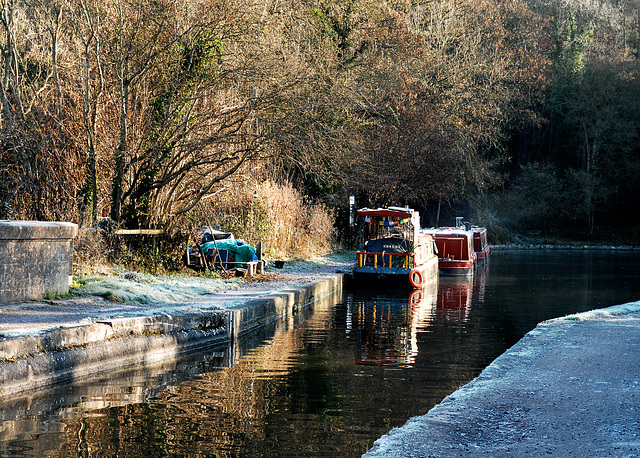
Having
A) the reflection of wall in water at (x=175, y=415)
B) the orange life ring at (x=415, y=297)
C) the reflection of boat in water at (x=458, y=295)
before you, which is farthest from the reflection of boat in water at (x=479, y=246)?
the reflection of wall in water at (x=175, y=415)

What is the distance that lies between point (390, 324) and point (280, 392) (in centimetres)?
669

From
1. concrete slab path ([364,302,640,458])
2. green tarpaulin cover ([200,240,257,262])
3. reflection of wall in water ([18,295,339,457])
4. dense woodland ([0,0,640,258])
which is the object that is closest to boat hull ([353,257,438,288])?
dense woodland ([0,0,640,258])

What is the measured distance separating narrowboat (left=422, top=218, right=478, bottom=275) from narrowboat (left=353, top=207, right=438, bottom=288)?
4115mm

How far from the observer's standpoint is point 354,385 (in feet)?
29.1

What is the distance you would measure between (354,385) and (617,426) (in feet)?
11.3

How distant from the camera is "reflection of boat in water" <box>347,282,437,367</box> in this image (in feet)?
36.2

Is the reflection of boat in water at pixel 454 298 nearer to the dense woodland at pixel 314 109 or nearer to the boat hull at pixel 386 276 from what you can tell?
the boat hull at pixel 386 276

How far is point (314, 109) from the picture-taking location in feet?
68.8

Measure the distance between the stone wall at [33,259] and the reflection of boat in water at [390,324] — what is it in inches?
185

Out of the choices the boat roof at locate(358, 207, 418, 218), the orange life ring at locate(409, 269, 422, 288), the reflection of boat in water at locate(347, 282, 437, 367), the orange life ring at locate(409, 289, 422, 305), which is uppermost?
the boat roof at locate(358, 207, 418, 218)

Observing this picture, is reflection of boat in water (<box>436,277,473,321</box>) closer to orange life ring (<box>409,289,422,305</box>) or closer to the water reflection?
the water reflection

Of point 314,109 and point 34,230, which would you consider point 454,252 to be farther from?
point 34,230

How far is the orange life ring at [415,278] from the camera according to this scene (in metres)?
21.9

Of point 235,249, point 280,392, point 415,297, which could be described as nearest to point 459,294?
point 415,297
